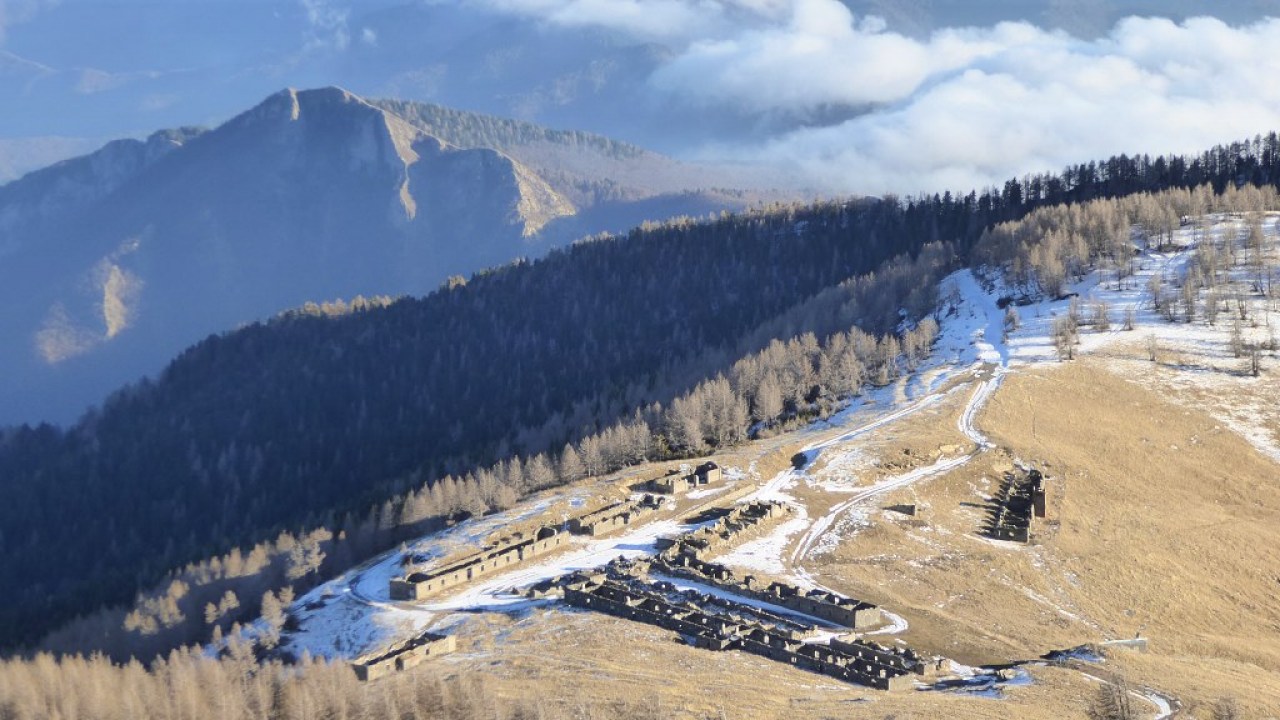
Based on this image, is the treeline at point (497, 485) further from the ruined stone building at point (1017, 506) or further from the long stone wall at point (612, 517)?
the ruined stone building at point (1017, 506)

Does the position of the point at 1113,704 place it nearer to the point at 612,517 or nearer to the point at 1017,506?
the point at 1017,506

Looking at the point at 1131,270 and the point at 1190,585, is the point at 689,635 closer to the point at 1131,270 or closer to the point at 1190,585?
the point at 1190,585

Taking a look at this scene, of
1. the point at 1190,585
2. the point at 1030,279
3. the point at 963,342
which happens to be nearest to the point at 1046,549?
the point at 1190,585

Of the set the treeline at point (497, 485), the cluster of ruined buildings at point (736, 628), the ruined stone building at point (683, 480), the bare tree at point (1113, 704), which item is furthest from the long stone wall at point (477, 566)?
the bare tree at point (1113, 704)

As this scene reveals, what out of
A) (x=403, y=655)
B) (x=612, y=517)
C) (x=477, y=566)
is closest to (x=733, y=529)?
(x=612, y=517)

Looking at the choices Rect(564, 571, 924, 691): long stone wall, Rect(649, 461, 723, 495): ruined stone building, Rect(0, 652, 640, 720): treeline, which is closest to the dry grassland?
Rect(564, 571, 924, 691): long stone wall
